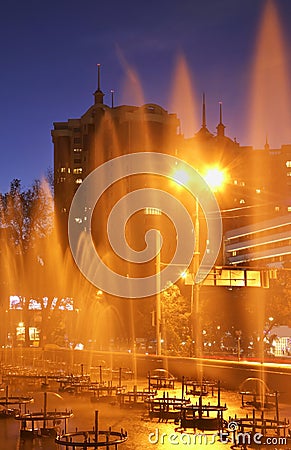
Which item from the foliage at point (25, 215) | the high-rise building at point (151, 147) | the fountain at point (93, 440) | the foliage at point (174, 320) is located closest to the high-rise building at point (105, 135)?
the high-rise building at point (151, 147)

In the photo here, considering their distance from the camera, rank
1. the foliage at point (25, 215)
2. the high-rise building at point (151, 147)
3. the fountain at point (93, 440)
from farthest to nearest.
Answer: the high-rise building at point (151, 147) → the foliage at point (25, 215) → the fountain at point (93, 440)

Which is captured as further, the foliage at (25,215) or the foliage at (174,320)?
the foliage at (25,215)

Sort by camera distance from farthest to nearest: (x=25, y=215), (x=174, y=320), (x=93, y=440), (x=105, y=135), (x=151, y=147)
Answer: (x=105, y=135) < (x=151, y=147) < (x=25, y=215) < (x=174, y=320) < (x=93, y=440)

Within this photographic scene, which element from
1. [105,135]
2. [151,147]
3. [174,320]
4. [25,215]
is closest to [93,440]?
[174,320]

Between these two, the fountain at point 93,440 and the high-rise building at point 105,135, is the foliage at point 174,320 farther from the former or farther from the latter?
the high-rise building at point 105,135

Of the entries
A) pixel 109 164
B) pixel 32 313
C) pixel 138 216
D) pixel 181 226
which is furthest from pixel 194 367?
pixel 109 164

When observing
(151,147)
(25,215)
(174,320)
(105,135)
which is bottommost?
(174,320)

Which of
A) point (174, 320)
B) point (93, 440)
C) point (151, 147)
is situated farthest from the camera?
point (151, 147)

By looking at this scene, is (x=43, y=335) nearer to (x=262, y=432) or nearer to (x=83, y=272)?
(x=83, y=272)

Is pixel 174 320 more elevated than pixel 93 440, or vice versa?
pixel 174 320

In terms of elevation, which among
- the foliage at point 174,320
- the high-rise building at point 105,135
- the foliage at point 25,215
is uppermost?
the high-rise building at point 105,135

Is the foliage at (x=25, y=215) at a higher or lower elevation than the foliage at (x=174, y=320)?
higher

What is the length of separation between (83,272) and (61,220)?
19.2 feet

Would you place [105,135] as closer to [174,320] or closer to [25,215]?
[25,215]
